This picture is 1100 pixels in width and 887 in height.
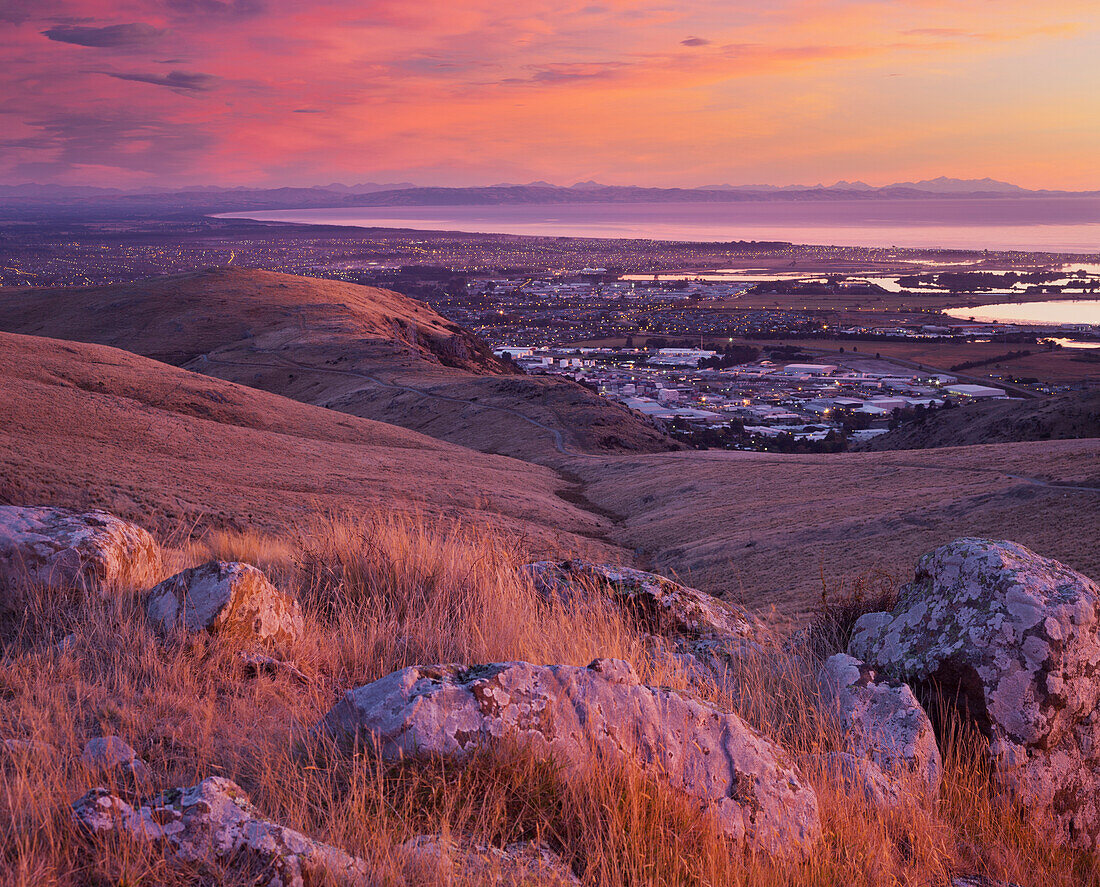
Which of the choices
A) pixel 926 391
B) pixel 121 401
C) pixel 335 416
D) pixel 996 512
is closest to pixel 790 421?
pixel 926 391

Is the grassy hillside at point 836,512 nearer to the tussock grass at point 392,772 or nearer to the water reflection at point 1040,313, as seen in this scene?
the tussock grass at point 392,772

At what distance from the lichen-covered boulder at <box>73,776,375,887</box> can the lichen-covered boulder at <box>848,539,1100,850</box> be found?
346 centimetres

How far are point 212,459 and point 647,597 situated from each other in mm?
18204

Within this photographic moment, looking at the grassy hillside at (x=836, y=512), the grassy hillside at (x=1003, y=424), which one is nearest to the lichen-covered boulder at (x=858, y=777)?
the grassy hillside at (x=836, y=512)

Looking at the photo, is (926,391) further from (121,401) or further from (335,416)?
(121,401)

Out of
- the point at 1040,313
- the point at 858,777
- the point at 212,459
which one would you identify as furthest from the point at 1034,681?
the point at 1040,313

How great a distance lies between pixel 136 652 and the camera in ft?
15.3

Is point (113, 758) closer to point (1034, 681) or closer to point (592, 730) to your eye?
point (592, 730)

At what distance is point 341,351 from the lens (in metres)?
64.6

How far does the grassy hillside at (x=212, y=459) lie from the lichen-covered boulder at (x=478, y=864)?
797cm

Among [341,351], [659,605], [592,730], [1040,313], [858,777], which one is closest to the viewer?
[592,730]

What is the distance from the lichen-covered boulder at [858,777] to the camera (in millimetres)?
3787

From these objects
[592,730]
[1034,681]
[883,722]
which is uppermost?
[592,730]

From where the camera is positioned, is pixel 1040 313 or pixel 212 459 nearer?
pixel 212 459
